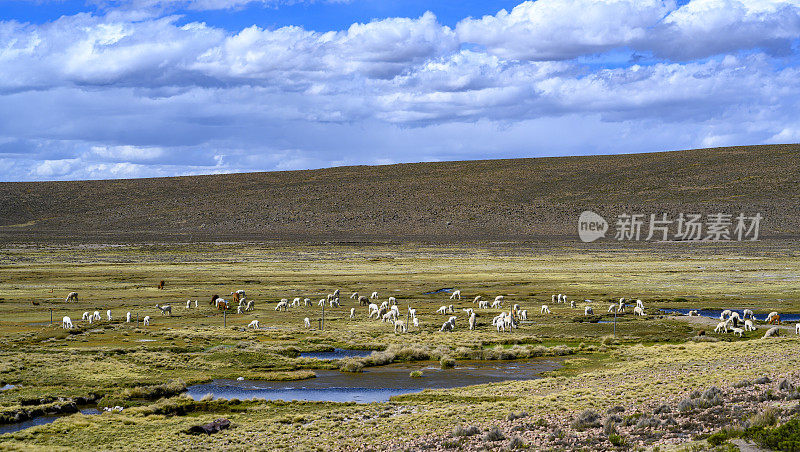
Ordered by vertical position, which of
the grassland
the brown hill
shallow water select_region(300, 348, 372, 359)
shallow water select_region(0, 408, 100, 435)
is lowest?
shallow water select_region(300, 348, 372, 359)

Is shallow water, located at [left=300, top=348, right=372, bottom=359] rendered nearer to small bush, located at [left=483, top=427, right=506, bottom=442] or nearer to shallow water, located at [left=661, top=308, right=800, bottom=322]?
small bush, located at [left=483, top=427, right=506, bottom=442]

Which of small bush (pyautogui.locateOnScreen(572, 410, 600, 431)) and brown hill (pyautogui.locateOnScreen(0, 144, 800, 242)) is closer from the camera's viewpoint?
small bush (pyautogui.locateOnScreen(572, 410, 600, 431))

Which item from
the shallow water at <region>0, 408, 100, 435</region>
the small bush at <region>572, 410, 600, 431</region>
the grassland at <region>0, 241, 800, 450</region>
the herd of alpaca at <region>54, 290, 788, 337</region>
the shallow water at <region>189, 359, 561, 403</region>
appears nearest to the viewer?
the small bush at <region>572, 410, 600, 431</region>

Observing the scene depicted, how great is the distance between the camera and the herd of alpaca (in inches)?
1565

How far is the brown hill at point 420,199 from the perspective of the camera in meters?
127

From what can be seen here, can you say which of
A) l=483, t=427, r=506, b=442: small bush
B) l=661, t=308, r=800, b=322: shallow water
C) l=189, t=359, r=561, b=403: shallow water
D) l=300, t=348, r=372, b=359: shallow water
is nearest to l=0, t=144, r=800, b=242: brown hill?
l=661, t=308, r=800, b=322: shallow water

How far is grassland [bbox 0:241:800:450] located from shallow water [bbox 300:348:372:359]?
2.11 feet

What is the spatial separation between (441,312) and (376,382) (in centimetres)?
1721

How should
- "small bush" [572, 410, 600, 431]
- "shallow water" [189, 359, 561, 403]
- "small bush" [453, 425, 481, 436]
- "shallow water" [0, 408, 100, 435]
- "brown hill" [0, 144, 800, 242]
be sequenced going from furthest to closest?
"brown hill" [0, 144, 800, 242] → "shallow water" [189, 359, 561, 403] → "shallow water" [0, 408, 100, 435] → "small bush" [453, 425, 481, 436] → "small bush" [572, 410, 600, 431]

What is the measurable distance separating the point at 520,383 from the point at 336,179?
139228 mm

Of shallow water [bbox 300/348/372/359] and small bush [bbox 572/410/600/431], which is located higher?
small bush [bbox 572/410/600/431]

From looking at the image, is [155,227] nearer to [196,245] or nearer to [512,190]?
[196,245]

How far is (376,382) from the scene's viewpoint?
28.9 meters

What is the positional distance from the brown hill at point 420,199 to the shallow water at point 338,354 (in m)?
85.1
